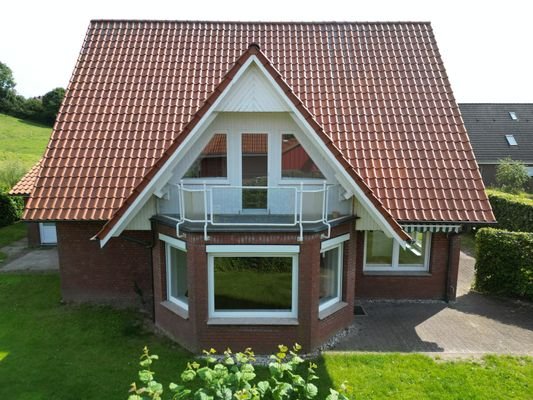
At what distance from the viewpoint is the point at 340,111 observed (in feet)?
46.0

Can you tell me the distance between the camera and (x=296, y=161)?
35.4 feet

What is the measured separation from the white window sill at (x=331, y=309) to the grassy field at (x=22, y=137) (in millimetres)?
46160

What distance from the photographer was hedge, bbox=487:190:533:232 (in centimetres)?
1975

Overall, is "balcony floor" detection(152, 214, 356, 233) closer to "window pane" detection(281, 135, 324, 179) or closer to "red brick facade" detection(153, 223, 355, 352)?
"red brick facade" detection(153, 223, 355, 352)

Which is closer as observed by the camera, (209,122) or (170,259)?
(209,122)

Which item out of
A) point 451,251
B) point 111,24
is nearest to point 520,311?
point 451,251

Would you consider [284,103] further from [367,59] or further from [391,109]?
[367,59]

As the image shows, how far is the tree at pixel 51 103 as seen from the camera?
74.8 m

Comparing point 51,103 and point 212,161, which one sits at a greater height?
point 51,103

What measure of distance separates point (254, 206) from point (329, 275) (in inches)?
116

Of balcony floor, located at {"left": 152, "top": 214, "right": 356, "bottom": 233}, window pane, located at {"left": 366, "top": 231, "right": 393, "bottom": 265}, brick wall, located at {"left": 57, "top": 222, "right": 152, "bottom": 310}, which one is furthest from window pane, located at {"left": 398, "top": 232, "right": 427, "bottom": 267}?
brick wall, located at {"left": 57, "top": 222, "right": 152, "bottom": 310}

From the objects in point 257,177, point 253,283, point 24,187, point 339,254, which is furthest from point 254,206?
point 24,187

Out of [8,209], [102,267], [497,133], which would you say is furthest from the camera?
[497,133]

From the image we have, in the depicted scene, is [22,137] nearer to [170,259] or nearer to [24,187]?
[24,187]
